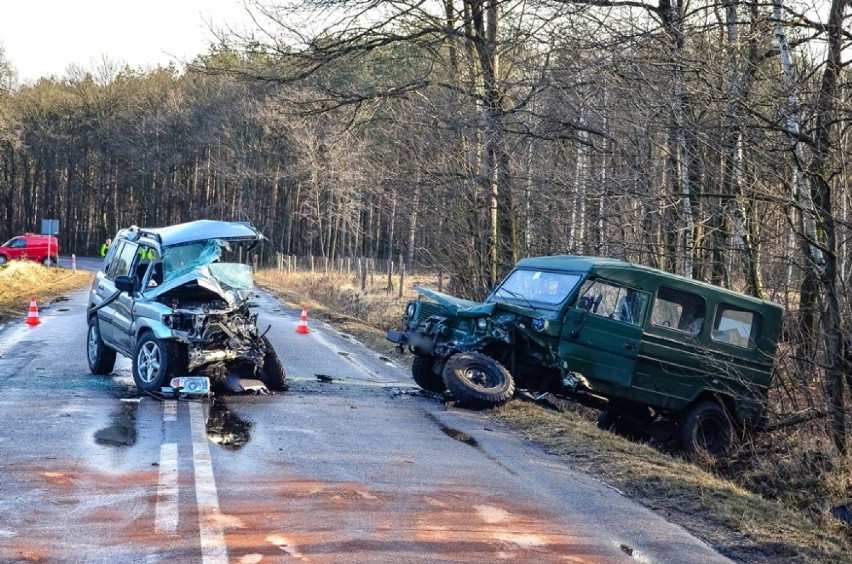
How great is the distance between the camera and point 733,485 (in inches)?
349

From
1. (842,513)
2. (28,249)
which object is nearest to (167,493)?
(842,513)

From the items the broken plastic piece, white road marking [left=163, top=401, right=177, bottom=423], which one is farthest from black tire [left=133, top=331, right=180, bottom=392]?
A: white road marking [left=163, top=401, right=177, bottom=423]

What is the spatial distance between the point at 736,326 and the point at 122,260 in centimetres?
806

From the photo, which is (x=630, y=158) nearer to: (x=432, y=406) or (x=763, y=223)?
(x=763, y=223)

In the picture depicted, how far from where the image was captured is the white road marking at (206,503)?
212 inches

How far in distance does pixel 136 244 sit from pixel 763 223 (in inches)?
316

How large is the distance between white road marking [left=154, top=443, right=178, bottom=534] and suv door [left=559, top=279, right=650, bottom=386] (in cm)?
520

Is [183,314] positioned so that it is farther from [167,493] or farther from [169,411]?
[167,493]

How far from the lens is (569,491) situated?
25.1 feet

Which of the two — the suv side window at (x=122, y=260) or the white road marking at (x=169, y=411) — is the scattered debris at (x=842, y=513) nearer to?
the white road marking at (x=169, y=411)

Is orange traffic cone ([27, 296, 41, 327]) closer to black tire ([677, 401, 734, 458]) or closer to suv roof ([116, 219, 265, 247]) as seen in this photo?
suv roof ([116, 219, 265, 247])

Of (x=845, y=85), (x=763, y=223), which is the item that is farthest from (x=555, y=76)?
(x=845, y=85)

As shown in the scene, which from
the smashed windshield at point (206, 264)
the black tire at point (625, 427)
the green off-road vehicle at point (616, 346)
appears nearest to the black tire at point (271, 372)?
the smashed windshield at point (206, 264)

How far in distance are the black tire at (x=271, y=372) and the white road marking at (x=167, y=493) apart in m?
3.62
